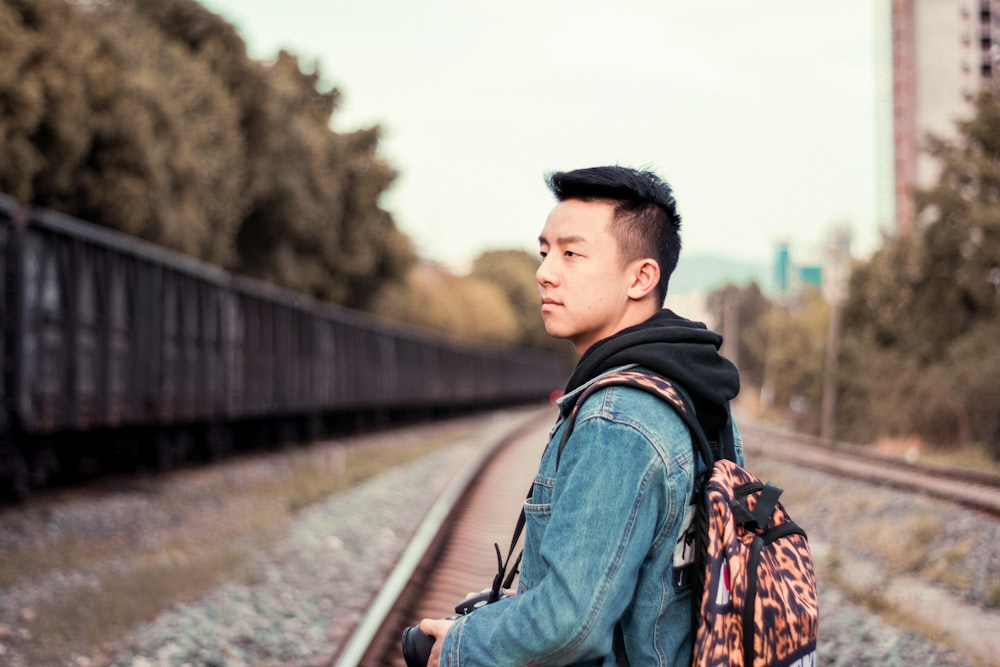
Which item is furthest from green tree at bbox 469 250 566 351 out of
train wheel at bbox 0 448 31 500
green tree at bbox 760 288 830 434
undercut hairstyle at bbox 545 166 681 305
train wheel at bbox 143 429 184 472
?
undercut hairstyle at bbox 545 166 681 305

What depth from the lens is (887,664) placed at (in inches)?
192

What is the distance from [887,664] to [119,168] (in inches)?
656

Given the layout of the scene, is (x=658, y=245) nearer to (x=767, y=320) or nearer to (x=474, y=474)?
(x=474, y=474)

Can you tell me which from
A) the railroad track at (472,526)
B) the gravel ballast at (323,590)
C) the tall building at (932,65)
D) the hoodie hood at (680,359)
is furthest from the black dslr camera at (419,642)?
the tall building at (932,65)

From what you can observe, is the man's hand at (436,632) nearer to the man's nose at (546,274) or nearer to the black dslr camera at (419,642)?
the black dslr camera at (419,642)

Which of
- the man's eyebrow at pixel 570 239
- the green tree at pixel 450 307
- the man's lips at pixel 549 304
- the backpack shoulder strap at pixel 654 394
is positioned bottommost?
the backpack shoulder strap at pixel 654 394

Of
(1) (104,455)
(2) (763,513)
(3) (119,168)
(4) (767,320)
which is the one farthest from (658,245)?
(4) (767,320)

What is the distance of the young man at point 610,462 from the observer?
59.8 inches

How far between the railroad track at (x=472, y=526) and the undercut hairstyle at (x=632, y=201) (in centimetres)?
348

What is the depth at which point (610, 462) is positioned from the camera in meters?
1.53

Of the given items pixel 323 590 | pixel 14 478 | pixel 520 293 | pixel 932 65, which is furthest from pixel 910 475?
pixel 520 293

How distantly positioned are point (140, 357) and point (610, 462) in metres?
11.7

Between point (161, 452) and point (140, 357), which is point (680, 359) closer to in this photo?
point (140, 357)

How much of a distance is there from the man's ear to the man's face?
0.01 metres
